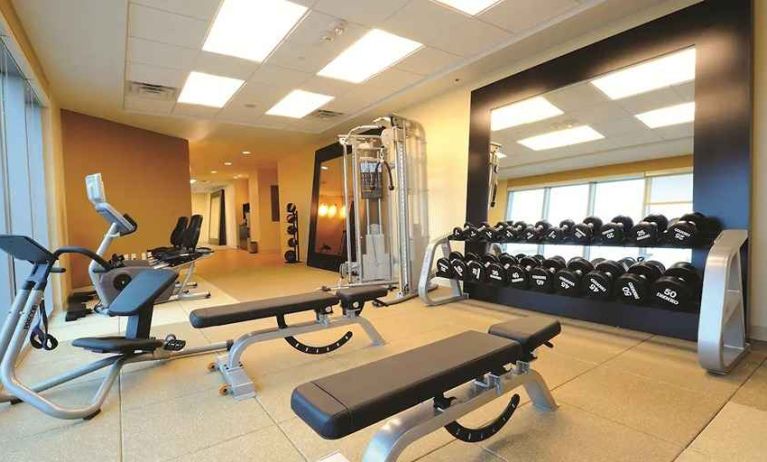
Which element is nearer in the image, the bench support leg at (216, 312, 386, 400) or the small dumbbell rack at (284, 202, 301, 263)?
the bench support leg at (216, 312, 386, 400)

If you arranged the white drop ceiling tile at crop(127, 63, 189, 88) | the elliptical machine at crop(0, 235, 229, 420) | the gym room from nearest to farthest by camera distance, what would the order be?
the gym room → the elliptical machine at crop(0, 235, 229, 420) → the white drop ceiling tile at crop(127, 63, 189, 88)

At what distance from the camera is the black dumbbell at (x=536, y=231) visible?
3.59 m

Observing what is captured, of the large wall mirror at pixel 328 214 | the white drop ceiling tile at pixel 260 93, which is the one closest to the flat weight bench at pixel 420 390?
the white drop ceiling tile at pixel 260 93

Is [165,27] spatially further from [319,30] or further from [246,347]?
[246,347]

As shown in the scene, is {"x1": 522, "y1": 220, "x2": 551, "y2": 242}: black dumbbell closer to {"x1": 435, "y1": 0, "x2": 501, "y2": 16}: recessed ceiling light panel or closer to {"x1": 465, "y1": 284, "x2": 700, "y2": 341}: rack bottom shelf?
{"x1": 465, "y1": 284, "x2": 700, "y2": 341}: rack bottom shelf

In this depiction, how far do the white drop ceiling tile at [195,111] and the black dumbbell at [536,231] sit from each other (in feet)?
15.9

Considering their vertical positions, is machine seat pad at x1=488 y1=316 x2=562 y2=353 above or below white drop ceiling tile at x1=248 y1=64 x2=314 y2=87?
below

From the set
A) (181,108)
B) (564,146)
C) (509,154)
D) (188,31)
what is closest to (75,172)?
(181,108)

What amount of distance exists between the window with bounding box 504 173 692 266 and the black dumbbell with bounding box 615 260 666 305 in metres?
0.42

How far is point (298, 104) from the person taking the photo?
19.0 ft

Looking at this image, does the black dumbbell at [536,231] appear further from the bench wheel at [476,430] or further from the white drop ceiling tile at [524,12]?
the bench wheel at [476,430]

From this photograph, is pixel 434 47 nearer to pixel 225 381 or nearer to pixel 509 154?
pixel 509 154

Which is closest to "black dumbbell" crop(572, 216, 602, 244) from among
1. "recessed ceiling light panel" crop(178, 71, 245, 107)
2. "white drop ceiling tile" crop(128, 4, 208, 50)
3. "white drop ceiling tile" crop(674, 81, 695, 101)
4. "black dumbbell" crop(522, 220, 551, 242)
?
"black dumbbell" crop(522, 220, 551, 242)

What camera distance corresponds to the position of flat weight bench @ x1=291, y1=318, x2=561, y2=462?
116cm
